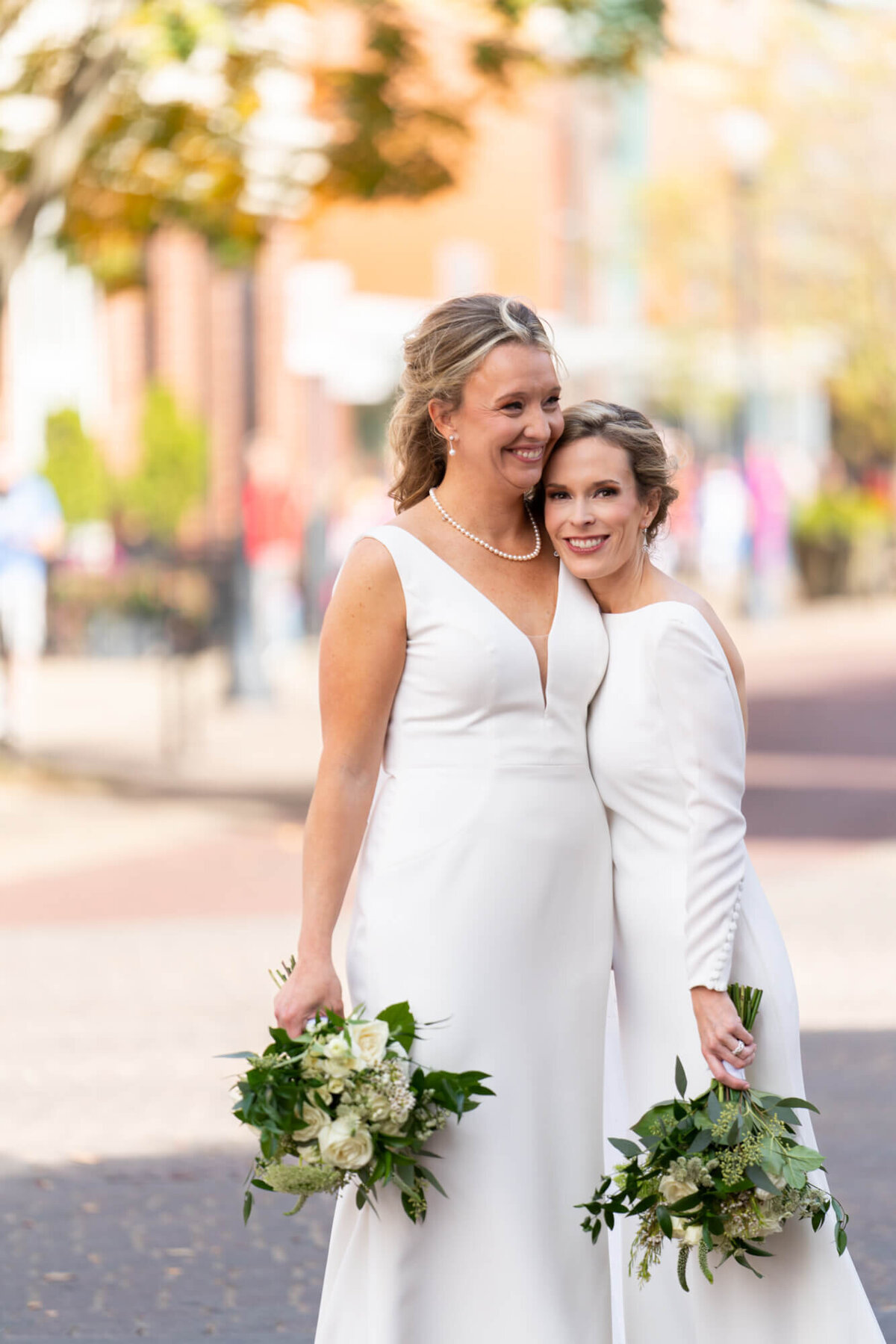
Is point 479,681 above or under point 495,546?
under

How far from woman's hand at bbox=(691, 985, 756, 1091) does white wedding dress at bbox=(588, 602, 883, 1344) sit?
0.03m

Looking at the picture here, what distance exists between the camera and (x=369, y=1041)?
3244mm

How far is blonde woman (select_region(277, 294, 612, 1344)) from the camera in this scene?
11.2ft

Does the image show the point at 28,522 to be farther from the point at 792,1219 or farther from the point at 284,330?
the point at 284,330

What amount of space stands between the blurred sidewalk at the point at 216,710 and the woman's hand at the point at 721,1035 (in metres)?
8.93

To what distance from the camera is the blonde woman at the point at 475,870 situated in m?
3.40

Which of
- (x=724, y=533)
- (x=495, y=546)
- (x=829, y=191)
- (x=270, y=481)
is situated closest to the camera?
(x=495, y=546)

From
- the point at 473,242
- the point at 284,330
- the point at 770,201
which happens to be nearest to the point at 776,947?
the point at 284,330

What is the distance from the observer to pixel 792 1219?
3.38m

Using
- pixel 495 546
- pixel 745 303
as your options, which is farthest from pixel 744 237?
pixel 495 546

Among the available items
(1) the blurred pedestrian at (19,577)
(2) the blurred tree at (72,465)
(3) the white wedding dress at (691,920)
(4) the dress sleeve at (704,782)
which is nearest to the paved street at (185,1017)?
(1) the blurred pedestrian at (19,577)

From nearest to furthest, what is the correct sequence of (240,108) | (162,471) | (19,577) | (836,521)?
(240,108)
(19,577)
(162,471)
(836,521)

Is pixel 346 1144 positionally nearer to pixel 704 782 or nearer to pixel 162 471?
pixel 704 782

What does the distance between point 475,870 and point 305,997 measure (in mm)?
346
